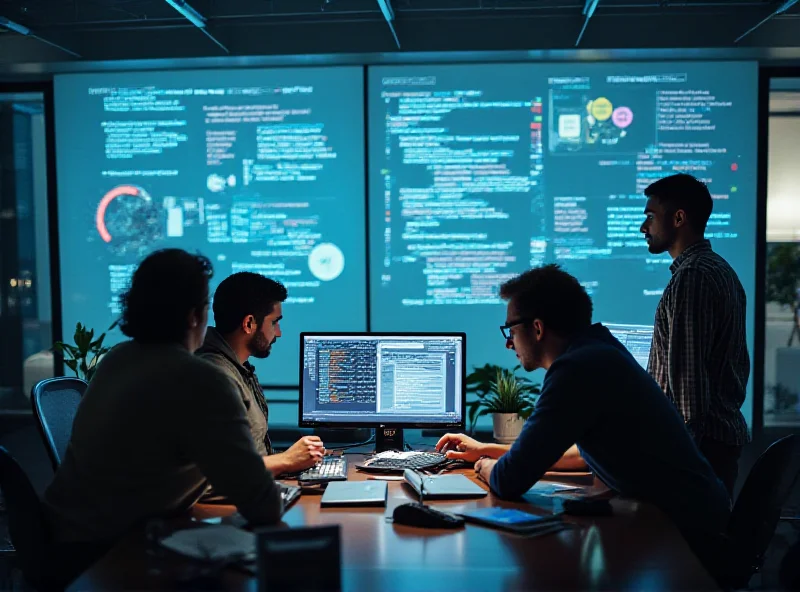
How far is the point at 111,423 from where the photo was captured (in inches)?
65.0

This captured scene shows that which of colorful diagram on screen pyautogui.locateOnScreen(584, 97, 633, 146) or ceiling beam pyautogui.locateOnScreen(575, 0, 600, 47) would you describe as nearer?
ceiling beam pyautogui.locateOnScreen(575, 0, 600, 47)

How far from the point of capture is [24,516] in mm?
1868

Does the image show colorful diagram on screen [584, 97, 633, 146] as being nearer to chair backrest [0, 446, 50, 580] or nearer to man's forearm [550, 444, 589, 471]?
man's forearm [550, 444, 589, 471]

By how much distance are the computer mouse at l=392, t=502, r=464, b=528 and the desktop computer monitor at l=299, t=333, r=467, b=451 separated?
0.89 metres

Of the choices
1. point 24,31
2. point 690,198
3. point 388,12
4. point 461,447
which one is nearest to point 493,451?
point 461,447

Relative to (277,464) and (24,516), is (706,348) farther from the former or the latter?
(24,516)

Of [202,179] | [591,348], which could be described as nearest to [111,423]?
[591,348]

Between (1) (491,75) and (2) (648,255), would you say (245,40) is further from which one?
(2) (648,255)

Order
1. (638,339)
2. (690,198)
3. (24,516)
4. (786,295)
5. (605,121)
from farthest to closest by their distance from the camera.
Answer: (786,295)
(605,121)
(638,339)
(690,198)
(24,516)

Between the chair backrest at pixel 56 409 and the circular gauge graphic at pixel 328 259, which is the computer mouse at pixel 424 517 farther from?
the circular gauge graphic at pixel 328 259

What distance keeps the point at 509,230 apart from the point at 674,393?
2.32m

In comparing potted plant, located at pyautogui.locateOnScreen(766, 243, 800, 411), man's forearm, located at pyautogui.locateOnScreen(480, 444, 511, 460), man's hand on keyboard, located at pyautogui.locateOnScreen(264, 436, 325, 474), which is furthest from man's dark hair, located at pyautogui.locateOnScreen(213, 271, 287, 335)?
potted plant, located at pyautogui.locateOnScreen(766, 243, 800, 411)

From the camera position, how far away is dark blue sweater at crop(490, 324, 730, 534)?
191 centimetres

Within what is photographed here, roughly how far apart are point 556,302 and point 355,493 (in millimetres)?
787
